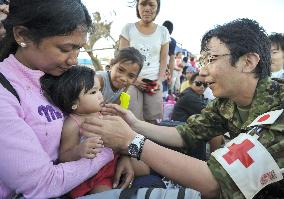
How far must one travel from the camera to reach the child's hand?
1651 millimetres

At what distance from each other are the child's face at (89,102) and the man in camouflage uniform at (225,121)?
0.53ft

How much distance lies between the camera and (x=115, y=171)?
197 centimetres

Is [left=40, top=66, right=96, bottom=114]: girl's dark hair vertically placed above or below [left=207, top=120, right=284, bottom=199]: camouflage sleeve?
above

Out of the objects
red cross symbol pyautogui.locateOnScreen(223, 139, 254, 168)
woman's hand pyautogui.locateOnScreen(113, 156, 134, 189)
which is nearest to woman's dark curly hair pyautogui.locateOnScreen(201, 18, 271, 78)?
red cross symbol pyautogui.locateOnScreen(223, 139, 254, 168)

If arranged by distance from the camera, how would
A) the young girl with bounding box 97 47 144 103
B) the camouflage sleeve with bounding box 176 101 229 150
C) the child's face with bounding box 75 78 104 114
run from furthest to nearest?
the young girl with bounding box 97 47 144 103
the camouflage sleeve with bounding box 176 101 229 150
the child's face with bounding box 75 78 104 114

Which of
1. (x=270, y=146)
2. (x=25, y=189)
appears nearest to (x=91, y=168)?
(x=25, y=189)

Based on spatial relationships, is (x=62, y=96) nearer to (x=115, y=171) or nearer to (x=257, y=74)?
(x=115, y=171)

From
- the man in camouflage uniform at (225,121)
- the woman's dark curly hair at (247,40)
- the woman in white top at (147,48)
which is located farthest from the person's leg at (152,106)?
the woman's dark curly hair at (247,40)

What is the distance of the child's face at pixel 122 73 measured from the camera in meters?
3.58

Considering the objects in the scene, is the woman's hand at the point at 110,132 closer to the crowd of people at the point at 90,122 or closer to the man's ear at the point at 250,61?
the crowd of people at the point at 90,122

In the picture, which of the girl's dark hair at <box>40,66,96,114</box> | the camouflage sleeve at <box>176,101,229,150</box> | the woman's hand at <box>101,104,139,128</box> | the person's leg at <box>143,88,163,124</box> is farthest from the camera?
the person's leg at <box>143,88,163,124</box>

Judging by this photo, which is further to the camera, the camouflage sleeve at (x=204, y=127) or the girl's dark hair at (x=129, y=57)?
the girl's dark hair at (x=129, y=57)

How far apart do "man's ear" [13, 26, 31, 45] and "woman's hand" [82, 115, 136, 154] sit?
547mm

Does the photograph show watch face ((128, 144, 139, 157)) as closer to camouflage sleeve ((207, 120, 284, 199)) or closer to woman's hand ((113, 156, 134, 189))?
woman's hand ((113, 156, 134, 189))
